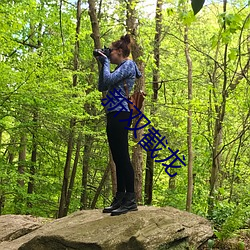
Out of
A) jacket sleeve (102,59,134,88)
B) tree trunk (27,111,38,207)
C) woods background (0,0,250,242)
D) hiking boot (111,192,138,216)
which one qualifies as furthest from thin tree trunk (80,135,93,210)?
jacket sleeve (102,59,134,88)

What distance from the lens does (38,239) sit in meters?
3.97

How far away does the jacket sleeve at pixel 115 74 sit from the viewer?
3.73 m

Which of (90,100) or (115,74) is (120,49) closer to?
(115,74)

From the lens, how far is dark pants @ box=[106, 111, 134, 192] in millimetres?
3824

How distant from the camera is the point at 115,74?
3.74 m

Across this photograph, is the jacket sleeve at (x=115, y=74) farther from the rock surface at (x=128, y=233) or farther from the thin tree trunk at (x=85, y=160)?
the thin tree trunk at (x=85, y=160)

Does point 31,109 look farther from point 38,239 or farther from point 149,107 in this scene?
point 38,239

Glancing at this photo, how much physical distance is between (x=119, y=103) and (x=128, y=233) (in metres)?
1.34

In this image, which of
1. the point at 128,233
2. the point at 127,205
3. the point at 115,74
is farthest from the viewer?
the point at 127,205

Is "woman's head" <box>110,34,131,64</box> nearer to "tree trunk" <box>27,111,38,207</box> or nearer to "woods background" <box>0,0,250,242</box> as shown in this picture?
"woods background" <box>0,0,250,242</box>

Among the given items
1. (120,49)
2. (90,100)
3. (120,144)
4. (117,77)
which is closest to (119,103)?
(117,77)

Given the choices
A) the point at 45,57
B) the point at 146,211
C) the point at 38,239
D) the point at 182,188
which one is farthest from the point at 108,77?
the point at 182,188

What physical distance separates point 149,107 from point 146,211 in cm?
640

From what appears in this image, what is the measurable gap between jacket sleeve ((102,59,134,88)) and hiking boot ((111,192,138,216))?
1.26 m
